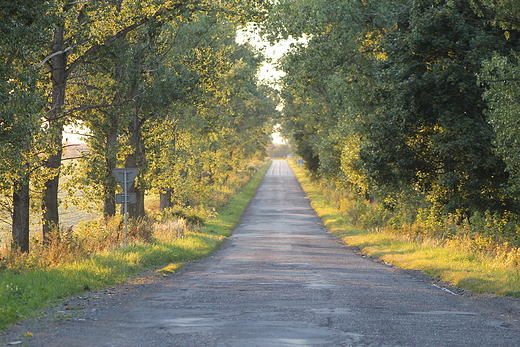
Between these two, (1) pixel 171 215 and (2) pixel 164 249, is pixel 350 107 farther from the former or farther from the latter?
(1) pixel 171 215

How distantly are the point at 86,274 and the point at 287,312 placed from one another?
6.12 m

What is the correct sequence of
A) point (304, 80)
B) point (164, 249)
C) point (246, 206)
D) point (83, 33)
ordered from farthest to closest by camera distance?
point (246, 206), point (304, 80), point (164, 249), point (83, 33)

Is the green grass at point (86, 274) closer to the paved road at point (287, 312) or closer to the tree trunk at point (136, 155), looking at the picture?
the paved road at point (287, 312)

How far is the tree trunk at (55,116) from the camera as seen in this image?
818 inches

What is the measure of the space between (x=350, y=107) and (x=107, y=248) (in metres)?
11.7

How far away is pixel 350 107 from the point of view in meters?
27.0

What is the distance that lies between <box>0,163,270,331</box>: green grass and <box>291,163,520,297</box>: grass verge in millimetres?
6697

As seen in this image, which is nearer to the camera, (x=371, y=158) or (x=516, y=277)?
(x=516, y=277)

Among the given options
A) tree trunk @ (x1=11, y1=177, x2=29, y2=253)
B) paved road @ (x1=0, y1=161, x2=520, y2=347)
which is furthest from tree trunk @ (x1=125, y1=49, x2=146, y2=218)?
paved road @ (x1=0, y1=161, x2=520, y2=347)

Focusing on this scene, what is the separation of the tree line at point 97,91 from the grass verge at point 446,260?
937 cm

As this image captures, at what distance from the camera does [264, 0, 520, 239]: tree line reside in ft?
49.7

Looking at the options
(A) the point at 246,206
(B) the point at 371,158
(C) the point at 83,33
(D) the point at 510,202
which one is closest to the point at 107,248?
(C) the point at 83,33

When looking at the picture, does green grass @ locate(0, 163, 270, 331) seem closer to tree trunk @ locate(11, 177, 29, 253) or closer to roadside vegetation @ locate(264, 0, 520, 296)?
tree trunk @ locate(11, 177, 29, 253)

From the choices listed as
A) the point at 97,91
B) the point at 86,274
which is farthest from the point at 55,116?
the point at 86,274
